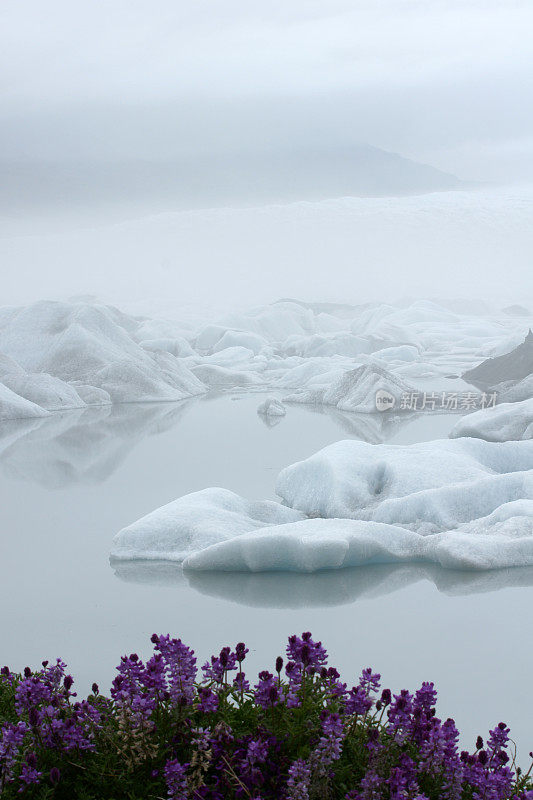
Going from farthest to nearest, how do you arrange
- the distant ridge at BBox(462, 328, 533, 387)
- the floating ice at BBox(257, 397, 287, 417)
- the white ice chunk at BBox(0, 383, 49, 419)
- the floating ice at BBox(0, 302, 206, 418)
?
the distant ridge at BBox(462, 328, 533, 387)
the floating ice at BBox(0, 302, 206, 418)
the floating ice at BBox(257, 397, 287, 417)
the white ice chunk at BBox(0, 383, 49, 419)

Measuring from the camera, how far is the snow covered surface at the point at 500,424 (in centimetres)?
597

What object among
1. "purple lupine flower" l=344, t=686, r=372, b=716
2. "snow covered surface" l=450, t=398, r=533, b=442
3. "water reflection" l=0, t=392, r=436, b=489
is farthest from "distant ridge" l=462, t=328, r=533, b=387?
"purple lupine flower" l=344, t=686, r=372, b=716

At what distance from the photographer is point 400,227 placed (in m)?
18.1

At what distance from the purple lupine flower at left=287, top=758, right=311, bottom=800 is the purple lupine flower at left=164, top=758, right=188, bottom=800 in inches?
5.7

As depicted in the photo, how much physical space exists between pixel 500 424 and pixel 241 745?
16.7ft

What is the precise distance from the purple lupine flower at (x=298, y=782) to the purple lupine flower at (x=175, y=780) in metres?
0.14

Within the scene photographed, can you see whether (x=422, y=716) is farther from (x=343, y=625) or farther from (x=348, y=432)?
(x=348, y=432)

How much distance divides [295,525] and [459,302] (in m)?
14.5

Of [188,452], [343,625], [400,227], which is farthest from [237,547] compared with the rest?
[400,227]

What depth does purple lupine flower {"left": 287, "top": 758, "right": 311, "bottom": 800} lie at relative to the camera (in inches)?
45.8

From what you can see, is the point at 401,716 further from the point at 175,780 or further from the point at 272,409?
→ the point at 272,409

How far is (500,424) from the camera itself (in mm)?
6070

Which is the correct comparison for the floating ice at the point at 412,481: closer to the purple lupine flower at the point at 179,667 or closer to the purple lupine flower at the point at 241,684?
the purple lupine flower at the point at 241,684

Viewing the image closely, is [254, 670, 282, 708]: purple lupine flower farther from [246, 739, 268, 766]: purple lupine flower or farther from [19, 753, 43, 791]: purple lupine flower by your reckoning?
[19, 753, 43, 791]: purple lupine flower
